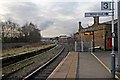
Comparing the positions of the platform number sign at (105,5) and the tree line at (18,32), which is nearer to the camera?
the platform number sign at (105,5)

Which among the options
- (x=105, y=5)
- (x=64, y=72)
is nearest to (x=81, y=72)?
(x=64, y=72)

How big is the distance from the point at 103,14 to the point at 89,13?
668mm

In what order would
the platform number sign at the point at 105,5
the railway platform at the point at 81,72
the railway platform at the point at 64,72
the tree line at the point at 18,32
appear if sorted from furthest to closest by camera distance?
the tree line at the point at 18,32
the railway platform at the point at 64,72
the railway platform at the point at 81,72
the platform number sign at the point at 105,5

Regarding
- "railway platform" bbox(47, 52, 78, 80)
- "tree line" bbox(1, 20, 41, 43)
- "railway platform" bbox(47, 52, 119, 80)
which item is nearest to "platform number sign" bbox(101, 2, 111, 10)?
"railway platform" bbox(47, 52, 119, 80)

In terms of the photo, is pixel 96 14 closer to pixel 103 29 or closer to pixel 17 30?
pixel 103 29

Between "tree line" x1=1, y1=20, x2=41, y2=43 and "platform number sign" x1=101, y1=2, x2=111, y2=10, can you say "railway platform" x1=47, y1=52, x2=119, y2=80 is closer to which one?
"platform number sign" x1=101, y1=2, x2=111, y2=10

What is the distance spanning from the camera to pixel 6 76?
1369 centimetres

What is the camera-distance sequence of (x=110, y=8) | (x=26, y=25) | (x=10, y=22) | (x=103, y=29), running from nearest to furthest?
(x=110, y=8), (x=103, y=29), (x=10, y=22), (x=26, y=25)

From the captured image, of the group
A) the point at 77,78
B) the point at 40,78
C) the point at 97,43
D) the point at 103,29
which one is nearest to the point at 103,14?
the point at 77,78

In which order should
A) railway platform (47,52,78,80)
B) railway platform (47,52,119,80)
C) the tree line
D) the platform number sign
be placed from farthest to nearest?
1. the tree line
2. railway platform (47,52,78,80)
3. railway platform (47,52,119,80)
4. the platform number sign

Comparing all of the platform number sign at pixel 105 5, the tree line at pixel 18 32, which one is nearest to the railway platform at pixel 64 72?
the platform number sign at pixel 105 5

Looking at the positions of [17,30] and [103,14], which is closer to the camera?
[103,14]

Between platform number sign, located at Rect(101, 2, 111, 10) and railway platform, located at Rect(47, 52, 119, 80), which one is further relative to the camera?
railway platform, located at Rect(47, 52, 119, 80)

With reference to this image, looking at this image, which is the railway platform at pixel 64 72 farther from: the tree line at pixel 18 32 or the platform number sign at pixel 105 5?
the tree line at pixel 18 32
